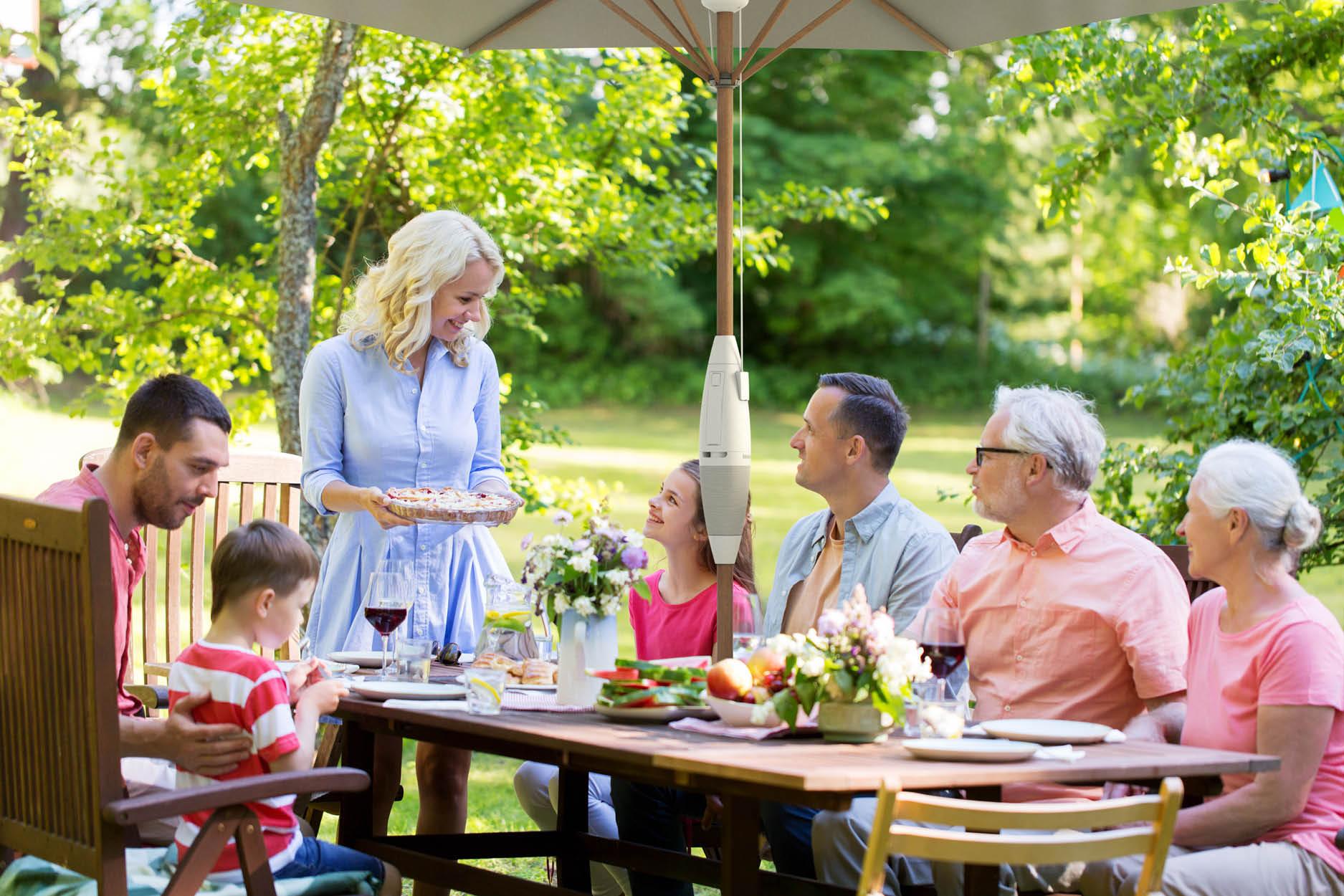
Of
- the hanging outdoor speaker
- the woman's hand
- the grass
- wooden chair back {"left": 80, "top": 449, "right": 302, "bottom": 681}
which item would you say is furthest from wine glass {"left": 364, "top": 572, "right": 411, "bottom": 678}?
the grass

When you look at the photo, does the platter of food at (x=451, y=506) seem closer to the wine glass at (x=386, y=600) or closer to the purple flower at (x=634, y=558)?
the wine glass at (x=386, y=600)

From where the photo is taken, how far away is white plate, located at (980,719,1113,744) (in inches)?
93.6

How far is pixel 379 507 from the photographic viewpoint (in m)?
3.20

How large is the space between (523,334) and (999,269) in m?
8.65

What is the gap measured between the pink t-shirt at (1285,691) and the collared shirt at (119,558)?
6.22 ft

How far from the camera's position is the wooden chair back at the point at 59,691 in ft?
7.22

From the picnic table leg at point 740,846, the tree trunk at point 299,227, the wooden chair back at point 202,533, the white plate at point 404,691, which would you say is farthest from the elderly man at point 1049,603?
the tree trunk at point 299,227

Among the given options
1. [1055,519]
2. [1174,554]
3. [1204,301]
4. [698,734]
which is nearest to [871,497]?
[1055,519]

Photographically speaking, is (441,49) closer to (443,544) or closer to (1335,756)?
(443,544)

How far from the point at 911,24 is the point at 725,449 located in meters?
1.33

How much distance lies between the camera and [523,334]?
19.4m

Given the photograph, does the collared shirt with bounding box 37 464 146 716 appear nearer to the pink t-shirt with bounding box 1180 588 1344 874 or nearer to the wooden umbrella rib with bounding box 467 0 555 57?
the wooden umbrella rib with bounding box 467 0 555 57

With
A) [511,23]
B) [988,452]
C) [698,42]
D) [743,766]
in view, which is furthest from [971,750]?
[511,23]

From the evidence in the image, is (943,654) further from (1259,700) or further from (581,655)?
(581,655)
